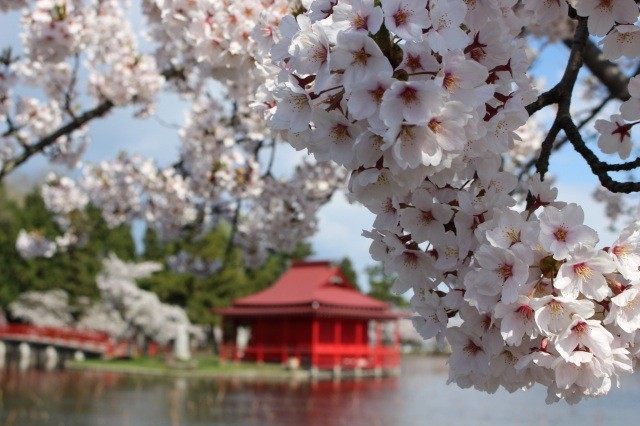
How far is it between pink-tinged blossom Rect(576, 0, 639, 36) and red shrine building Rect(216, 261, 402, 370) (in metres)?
26.9

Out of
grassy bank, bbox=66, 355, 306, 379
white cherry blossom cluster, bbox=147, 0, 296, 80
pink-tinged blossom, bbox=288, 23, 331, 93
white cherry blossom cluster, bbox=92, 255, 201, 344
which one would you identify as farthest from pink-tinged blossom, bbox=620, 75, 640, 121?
white cherry blossom cluster, bbox=92, 255, 201, 344

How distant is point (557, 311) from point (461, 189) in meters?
0.37

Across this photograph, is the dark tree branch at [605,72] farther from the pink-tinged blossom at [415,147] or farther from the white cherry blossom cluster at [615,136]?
the pink-tinged blossom at [415,147]

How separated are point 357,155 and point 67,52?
438 cm

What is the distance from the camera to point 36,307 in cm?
3950

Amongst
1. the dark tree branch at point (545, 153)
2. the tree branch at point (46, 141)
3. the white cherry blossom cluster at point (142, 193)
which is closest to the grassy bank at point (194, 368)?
the white cherry blossom cluster at point (142, 193)

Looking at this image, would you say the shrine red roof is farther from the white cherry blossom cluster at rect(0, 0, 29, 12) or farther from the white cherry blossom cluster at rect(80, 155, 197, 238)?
the white cherry blossom cluster at rect(0, 0, 29, 12)

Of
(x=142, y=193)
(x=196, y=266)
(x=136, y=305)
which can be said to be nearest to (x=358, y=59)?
(x=142, y=193)

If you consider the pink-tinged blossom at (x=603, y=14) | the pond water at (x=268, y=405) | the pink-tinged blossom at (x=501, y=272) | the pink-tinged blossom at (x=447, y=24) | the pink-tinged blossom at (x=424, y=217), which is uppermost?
the pink-tinged blossom at (x=603, y=14)

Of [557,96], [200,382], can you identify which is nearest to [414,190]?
[557,96]

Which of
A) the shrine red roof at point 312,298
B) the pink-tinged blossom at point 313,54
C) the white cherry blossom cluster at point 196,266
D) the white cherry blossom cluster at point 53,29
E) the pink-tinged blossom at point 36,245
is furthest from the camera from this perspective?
the shrine red roof at point 312,298

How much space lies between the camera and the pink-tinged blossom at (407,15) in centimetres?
135

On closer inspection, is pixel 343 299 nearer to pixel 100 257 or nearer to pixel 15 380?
pixel 15 380

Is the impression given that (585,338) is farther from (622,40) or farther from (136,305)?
(136,305)
